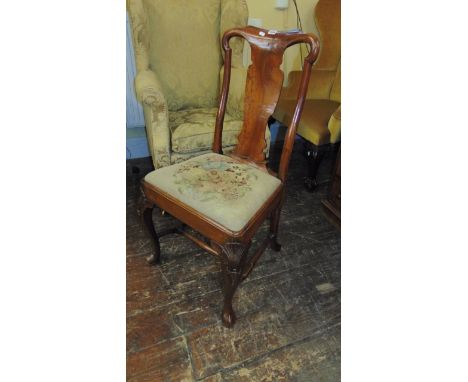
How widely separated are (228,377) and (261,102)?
1036 mm

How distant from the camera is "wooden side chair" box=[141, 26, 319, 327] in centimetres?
103


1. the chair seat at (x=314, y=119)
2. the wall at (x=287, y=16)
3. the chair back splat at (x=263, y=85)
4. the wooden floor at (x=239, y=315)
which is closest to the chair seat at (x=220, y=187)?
the chair back splat at (x=263, y=85)

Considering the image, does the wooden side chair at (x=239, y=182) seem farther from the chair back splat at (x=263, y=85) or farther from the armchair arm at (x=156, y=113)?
the armchair arm at (x=156, y=113)

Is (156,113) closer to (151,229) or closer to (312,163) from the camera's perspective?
(151,229)

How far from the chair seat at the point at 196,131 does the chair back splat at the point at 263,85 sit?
28 cm

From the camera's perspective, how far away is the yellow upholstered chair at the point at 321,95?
1.90 meters

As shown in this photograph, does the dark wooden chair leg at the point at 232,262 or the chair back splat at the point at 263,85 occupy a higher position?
the chair back splat at the point at 263,85

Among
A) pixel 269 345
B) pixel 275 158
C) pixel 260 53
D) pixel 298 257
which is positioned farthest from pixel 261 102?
pixel 275 158

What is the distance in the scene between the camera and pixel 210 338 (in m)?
1.16

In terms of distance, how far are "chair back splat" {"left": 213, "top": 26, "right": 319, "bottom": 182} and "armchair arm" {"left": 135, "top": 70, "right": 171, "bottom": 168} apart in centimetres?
31

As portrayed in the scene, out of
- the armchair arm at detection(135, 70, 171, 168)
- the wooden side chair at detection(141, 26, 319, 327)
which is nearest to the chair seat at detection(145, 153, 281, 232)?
the wooden side chair at detection(141, 26, 319, 327)

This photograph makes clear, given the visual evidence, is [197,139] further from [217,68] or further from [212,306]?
[212,306]

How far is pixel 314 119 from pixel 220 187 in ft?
3.54

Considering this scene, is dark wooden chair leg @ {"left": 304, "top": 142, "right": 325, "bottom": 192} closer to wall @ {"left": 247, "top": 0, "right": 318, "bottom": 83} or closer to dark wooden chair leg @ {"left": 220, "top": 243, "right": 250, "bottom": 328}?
wall @ {"left": 247, "top": 0, "right": 318, "bottom": 83}
